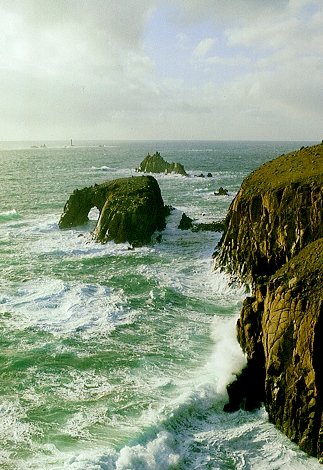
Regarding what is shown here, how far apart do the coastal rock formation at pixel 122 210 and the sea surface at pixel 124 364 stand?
2497 mm

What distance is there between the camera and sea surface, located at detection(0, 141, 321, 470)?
52.9ft

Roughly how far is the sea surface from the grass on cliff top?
7709mm

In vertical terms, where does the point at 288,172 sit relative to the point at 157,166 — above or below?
below

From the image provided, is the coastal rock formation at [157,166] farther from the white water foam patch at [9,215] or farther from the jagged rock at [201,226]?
the jagged rock at [201,226]

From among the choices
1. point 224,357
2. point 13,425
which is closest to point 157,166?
point 224,357

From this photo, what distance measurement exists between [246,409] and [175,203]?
5332cm

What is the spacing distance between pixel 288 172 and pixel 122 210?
60.6ft

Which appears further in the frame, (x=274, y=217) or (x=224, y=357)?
(x=274, y=217)

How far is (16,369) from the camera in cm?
2205

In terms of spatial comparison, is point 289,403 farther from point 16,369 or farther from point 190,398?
point 16,369

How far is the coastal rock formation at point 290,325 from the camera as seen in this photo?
53.1 feet

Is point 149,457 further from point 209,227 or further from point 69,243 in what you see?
point 209,227

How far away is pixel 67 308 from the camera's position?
29.6 meters

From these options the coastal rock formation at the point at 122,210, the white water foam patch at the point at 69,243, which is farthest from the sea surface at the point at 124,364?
the coastal rock formation at the point at 122,210
